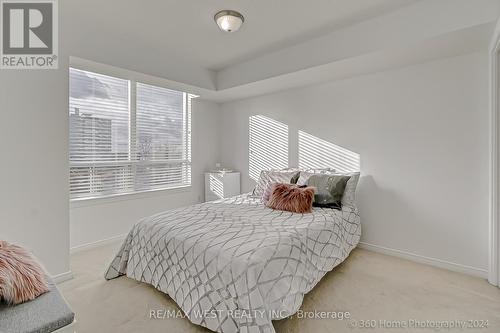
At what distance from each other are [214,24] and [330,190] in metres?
2.19

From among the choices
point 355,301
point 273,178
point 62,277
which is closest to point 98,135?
point 62,277

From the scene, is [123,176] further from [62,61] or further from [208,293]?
[208,293]

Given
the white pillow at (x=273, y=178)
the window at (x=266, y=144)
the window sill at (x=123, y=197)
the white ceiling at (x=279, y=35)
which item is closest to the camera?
the white ceiling at (x=279, y=35)

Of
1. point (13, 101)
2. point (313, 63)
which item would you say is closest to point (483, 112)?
point (313, 63)

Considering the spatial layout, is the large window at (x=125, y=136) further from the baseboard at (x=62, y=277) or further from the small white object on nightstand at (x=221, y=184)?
the baseboard at (x=62, y=277)

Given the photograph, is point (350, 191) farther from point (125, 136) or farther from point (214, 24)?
point (125, 136)

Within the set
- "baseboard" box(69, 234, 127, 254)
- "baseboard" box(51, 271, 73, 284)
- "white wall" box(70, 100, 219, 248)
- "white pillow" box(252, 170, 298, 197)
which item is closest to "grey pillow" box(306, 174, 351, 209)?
"white pillow" box(252, 170, 298, 197)

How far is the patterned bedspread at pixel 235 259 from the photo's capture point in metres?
1.54

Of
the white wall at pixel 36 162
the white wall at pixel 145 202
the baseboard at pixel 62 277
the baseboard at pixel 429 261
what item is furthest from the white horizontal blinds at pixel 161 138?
the baseboard at pixel 429 261

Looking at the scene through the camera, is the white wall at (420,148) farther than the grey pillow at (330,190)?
No

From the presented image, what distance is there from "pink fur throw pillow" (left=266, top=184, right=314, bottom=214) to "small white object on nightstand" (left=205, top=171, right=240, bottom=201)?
1.55 meters

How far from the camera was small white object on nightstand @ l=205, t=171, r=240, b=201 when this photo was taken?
430 cm

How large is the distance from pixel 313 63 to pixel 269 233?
2.02m

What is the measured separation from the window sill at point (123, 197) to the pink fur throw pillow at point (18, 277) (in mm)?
1752
